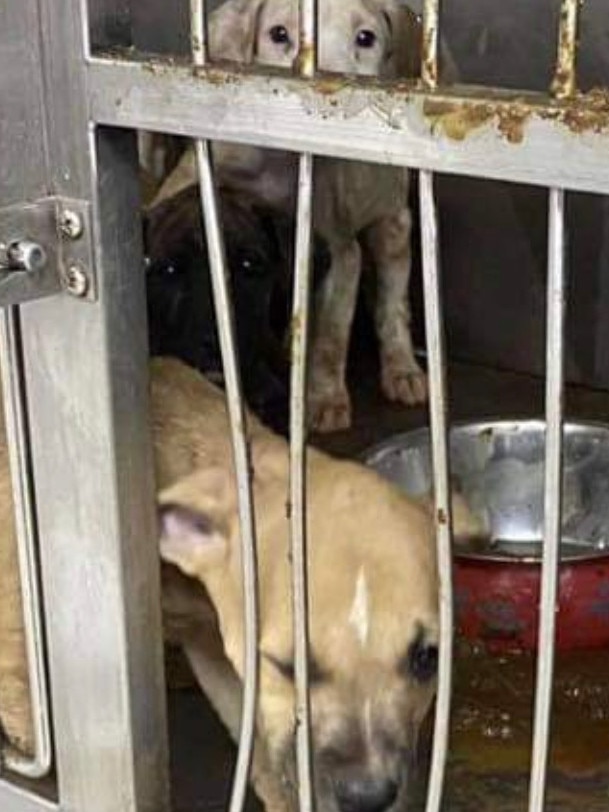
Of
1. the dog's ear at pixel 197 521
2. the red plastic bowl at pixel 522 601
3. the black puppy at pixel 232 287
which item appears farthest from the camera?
the black puppy at pixel 232 287

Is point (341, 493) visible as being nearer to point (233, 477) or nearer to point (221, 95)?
point (233, 477)

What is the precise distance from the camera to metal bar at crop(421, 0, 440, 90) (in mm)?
1717

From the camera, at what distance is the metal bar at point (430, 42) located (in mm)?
1717

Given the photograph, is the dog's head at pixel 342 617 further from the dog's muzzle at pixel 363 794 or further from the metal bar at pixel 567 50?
the metal bar at pixel 567 50

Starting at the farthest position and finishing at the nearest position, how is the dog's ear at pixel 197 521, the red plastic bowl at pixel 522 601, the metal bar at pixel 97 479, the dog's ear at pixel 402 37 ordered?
the dog's ear at pixel 402 37 < the red plastic bowl at pixel 522 601 < the dog's ear at pixel 197 521 < the metal bar at pixel 97 479

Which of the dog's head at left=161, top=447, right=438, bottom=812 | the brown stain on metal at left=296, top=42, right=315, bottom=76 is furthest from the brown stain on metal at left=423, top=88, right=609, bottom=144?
the dog's head at left=161, top=447, right=438, bottom=812

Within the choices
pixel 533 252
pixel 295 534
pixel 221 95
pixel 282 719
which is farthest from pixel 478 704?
pixel 533 252

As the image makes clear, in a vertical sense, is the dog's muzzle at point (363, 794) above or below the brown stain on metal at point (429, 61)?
below

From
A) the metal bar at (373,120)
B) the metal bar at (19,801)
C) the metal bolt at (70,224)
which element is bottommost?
the metal bar at (19,801)

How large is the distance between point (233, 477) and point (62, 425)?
42cm

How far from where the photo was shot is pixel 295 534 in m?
2.07

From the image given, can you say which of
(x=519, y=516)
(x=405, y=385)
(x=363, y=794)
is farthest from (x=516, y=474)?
(x=363, y=794)

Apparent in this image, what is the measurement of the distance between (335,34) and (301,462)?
2928 millimetres

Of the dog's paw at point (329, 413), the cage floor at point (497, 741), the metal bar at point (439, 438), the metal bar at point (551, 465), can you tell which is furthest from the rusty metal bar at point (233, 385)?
the dog's paw at point (329, 413)
